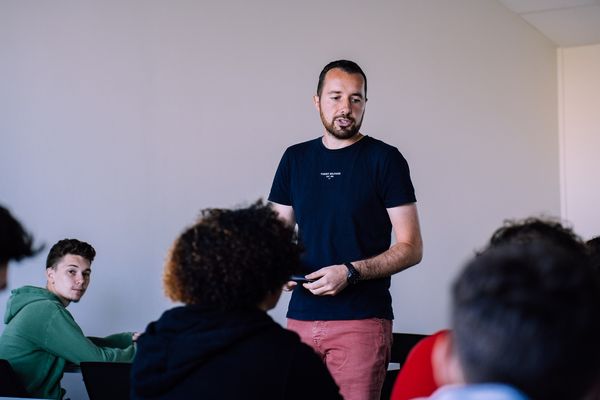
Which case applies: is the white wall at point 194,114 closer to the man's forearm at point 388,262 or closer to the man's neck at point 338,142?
the man's neck at point 338,142

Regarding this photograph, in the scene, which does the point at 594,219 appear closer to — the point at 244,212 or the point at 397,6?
the point at 397,6

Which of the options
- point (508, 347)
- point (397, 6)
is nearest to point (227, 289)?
point (508, 347)

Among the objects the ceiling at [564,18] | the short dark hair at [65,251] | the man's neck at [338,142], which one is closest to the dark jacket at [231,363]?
the man's neck at [338,142]

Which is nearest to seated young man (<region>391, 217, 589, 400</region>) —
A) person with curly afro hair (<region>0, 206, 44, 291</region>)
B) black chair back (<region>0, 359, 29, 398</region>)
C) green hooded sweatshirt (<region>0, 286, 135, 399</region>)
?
person with curly afro hair (<region>0, 206, 44, 291</region>)

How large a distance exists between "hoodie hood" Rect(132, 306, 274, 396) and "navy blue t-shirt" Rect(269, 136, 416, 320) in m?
0.98

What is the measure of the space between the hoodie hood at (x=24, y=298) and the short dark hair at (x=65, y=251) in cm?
33

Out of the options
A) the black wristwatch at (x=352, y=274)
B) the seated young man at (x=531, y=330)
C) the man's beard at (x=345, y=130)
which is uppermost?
the man's beard at (x=345, y=130)

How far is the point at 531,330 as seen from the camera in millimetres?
904

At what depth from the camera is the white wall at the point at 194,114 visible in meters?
4.55

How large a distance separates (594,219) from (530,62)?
1215 mm

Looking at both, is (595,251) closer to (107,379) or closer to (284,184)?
(284,184)

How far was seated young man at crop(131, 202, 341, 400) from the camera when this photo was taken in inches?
66.4

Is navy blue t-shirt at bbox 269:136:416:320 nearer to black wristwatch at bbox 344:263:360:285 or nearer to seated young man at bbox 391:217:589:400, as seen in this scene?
black wristwatch at bbox 344:263:360:285

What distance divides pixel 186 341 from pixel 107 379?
1.30 meters
